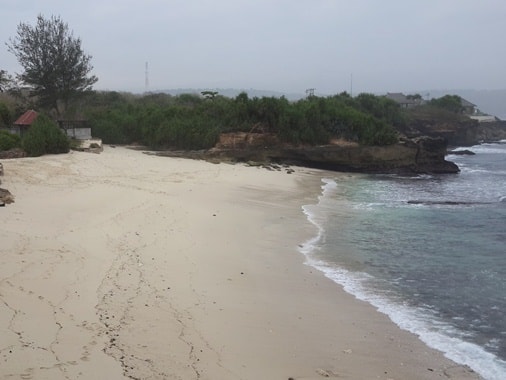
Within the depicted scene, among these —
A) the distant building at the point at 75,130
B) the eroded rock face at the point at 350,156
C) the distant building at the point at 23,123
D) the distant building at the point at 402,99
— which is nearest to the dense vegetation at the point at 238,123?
the eroded rock face at the point at 350,156

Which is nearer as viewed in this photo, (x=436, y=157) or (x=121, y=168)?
(x=121, y=168)

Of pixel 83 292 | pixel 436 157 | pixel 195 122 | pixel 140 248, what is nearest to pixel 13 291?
pixel 83 292

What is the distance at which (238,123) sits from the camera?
120 ft

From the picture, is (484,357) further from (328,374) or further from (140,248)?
(140,248)

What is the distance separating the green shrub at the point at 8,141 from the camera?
79.4ft

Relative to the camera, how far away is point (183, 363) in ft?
17.5

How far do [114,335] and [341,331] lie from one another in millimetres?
3137

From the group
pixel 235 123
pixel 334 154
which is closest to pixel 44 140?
pixel 235 123

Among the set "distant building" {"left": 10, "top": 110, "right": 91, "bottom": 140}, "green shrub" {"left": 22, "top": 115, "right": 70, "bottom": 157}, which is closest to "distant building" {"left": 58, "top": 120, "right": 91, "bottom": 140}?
"distant building" {"left": 10, "top": 110, "right": 91, "bottom": 140}

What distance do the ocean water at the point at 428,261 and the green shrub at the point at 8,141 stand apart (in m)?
15.2

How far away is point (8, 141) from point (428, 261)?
20.9 metres

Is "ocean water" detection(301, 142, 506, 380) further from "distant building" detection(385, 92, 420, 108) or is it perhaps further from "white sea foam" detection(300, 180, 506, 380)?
"distant building" detection(385, 92, 420, 108)

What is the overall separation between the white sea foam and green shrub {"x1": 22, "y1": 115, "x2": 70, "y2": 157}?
1730cm

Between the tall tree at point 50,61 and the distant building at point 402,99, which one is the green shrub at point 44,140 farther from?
the distant building at point 402,99
